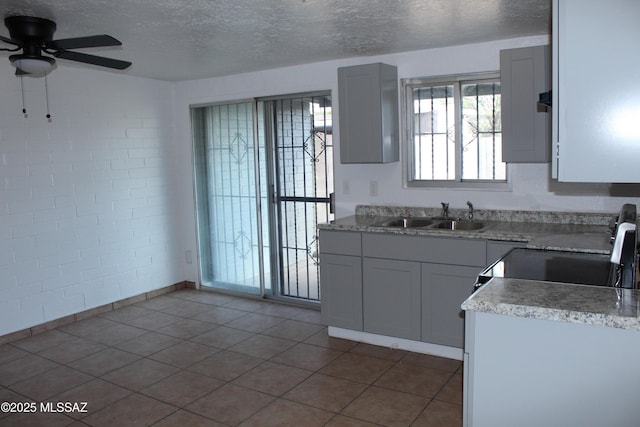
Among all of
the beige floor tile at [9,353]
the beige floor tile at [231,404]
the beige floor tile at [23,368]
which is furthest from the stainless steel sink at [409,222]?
the beige floor tile at [9,353]

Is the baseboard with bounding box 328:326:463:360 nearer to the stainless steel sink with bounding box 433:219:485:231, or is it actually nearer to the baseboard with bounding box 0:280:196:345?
the stainless steel sink with bounding box 433:219:485:231

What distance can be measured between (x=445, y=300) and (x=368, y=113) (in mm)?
1539

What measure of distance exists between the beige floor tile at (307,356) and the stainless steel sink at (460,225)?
4.18 ft

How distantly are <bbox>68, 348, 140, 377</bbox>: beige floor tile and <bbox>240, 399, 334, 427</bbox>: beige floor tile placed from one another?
1336 millimetres

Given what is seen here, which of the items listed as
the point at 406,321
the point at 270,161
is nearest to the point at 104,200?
the point at 270,161

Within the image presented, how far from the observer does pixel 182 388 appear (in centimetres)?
344

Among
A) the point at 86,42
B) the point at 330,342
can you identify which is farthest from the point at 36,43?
the point at 330,342

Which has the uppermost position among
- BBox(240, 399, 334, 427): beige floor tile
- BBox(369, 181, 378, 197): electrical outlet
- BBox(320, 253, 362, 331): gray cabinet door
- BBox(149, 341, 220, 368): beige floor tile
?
BBox(369, 181, 378, 197): electrical outlet

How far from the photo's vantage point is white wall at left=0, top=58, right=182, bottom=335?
4344 millimetres

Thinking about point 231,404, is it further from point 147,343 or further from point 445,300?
point 445,300

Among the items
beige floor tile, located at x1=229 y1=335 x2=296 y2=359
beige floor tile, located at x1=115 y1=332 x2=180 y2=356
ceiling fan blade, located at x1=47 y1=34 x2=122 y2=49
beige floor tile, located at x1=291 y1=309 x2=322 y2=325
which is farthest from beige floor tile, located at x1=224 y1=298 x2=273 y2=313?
ceiling fan blade, located at x1=47 y1=34 x2=122 y2=49

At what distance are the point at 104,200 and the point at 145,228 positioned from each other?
57 centimetres

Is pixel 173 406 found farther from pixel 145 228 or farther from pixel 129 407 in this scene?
pixel 145 228

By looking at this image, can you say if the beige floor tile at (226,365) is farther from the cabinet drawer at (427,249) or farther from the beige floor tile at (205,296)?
the beige floor tile at (205,296)
